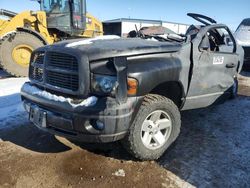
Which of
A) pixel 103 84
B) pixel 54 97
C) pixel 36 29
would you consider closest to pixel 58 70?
pixel 54 97

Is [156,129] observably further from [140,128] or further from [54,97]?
[54,97]

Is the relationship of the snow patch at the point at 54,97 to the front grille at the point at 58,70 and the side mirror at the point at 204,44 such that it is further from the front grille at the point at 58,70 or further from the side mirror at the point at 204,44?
the side mirror at the point at 204,44

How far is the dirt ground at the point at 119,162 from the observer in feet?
10.8

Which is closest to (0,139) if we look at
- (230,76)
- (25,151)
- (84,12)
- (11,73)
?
(25,151)

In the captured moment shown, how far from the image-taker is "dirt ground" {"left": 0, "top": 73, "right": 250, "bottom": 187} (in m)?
3.29

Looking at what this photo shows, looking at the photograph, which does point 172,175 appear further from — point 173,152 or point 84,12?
point 84,12

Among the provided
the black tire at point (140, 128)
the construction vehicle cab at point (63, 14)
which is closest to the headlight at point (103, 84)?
the black tire at point (140, 128)

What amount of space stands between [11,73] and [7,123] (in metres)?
4.71

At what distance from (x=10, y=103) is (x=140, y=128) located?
3.72 meters

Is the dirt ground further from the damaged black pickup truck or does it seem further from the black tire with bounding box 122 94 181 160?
the damaged black pickup truck

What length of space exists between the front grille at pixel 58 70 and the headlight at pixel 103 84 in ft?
0.75

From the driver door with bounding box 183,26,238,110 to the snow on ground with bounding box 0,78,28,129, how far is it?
309 centimetres

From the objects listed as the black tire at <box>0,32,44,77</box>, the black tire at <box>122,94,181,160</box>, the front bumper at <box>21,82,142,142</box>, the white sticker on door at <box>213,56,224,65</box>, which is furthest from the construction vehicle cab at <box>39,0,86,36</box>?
the black tire at <box>122,94,181,160</box>

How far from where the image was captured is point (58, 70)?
3.53 meters
